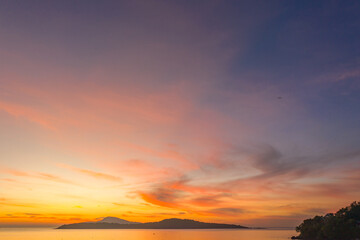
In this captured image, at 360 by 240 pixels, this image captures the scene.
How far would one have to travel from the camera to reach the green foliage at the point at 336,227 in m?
108

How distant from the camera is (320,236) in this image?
121375 mm

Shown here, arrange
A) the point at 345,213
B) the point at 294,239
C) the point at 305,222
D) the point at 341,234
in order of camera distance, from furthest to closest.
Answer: the point at 294,239 → the point at 305,222 → the point at 345,213 → the point at 341,234

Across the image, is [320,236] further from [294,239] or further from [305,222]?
[294,239]

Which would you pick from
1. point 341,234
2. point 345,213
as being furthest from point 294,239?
point 341,234

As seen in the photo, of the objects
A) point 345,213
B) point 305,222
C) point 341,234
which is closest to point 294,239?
point 305,222

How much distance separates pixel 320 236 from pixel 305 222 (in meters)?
19.9

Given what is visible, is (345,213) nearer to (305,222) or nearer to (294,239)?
(305,222)

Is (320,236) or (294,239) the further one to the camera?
(294,239)

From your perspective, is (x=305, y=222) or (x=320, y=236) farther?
(x=305, y=222)

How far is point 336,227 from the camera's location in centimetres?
10962

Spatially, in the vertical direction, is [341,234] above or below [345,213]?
below

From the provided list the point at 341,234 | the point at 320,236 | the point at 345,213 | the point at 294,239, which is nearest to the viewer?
the point at 341,234

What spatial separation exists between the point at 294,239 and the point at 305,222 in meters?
50.0

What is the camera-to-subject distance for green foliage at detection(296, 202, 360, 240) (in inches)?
4262
